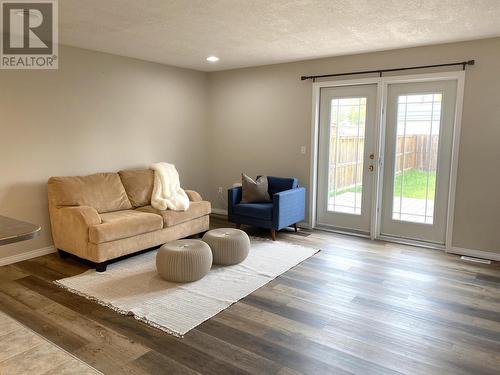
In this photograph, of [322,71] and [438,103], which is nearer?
[438,103]

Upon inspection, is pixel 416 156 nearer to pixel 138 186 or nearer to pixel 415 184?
pixel 415 184

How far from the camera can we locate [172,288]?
3363 millimetres

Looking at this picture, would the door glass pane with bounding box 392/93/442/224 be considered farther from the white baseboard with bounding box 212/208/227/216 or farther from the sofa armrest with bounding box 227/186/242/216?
the white baseboard with bounding box 212/208/227/216

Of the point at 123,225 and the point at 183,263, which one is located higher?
the point at 123,225

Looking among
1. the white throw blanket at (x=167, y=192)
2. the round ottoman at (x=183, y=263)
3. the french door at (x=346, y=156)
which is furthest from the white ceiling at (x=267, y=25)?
the round ottoman at (x=183, y=263)

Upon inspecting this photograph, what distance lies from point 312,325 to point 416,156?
9.27 ft

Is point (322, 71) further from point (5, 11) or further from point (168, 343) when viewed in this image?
point (168, 343)

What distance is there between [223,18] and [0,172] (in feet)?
9.11

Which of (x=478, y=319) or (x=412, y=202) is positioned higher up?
(x=412, y=202)

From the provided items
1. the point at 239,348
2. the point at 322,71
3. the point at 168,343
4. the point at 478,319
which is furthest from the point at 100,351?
the point at 322,71

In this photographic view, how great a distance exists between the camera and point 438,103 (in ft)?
14.4

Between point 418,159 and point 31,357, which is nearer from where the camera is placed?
point 31,357

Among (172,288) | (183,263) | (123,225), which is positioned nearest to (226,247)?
(183,263)

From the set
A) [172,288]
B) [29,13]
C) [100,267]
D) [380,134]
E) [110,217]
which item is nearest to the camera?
[29,13]
